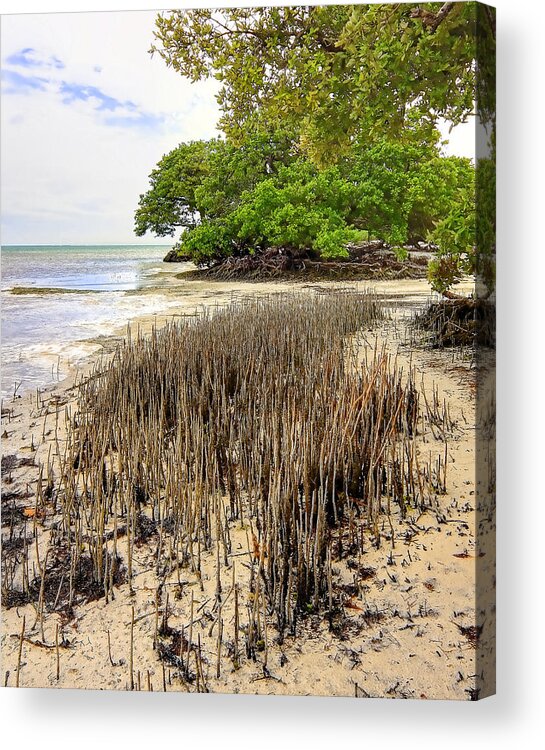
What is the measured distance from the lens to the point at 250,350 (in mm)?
3041

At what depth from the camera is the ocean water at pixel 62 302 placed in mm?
2994

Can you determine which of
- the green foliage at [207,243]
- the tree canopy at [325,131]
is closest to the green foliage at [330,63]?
the tree canopy at [325,131]

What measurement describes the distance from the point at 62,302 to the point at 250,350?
676mm

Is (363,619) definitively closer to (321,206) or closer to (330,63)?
(321,206)

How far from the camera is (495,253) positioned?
2.75m

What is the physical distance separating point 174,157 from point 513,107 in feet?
3.69

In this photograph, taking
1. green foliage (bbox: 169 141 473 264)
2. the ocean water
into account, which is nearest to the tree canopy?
green foliage (bbox: 169 141 473 264)

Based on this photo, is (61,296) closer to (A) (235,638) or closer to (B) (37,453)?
(B) (37,453)

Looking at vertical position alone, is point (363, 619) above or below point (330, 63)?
below

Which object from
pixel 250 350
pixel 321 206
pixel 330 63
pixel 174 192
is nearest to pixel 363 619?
pixel 250 350

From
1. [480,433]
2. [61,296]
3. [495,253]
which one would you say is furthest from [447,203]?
Result: [61,296]

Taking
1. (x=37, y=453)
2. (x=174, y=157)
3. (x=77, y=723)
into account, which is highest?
(x=174, y=157)

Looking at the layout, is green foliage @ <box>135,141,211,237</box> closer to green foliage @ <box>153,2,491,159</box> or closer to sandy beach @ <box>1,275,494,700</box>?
green foliage @ <box>153,2,491,159</box>

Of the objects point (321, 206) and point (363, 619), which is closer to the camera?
point (363, 619)
